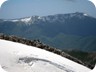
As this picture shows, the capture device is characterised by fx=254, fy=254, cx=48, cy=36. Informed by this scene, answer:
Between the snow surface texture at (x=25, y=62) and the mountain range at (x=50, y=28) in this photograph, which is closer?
the snow surface texture at (x=25, y=62)

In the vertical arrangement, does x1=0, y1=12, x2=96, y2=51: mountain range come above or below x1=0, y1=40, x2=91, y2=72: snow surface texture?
below

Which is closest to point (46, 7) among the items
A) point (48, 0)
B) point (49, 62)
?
point (48, 0)

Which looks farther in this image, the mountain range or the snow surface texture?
the mountain range

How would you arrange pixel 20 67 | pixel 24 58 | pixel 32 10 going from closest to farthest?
1. pixel 20 67
2. pixel 24 58
3. pixel 32 10

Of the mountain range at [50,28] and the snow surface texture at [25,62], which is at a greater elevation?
the snow surface texture at [25,62]

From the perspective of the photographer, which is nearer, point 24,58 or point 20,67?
point 20,67

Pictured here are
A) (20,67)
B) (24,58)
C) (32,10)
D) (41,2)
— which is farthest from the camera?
(32,10)

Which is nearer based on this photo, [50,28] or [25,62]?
[25,62]

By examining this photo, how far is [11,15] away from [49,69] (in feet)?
9.47

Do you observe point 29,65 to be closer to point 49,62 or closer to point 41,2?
point 49,62

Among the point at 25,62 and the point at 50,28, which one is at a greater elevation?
the point at 25,62

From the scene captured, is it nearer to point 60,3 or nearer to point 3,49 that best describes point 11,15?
point 60,3

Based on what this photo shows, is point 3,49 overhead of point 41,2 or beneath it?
beneath

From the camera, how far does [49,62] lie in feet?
15.3
